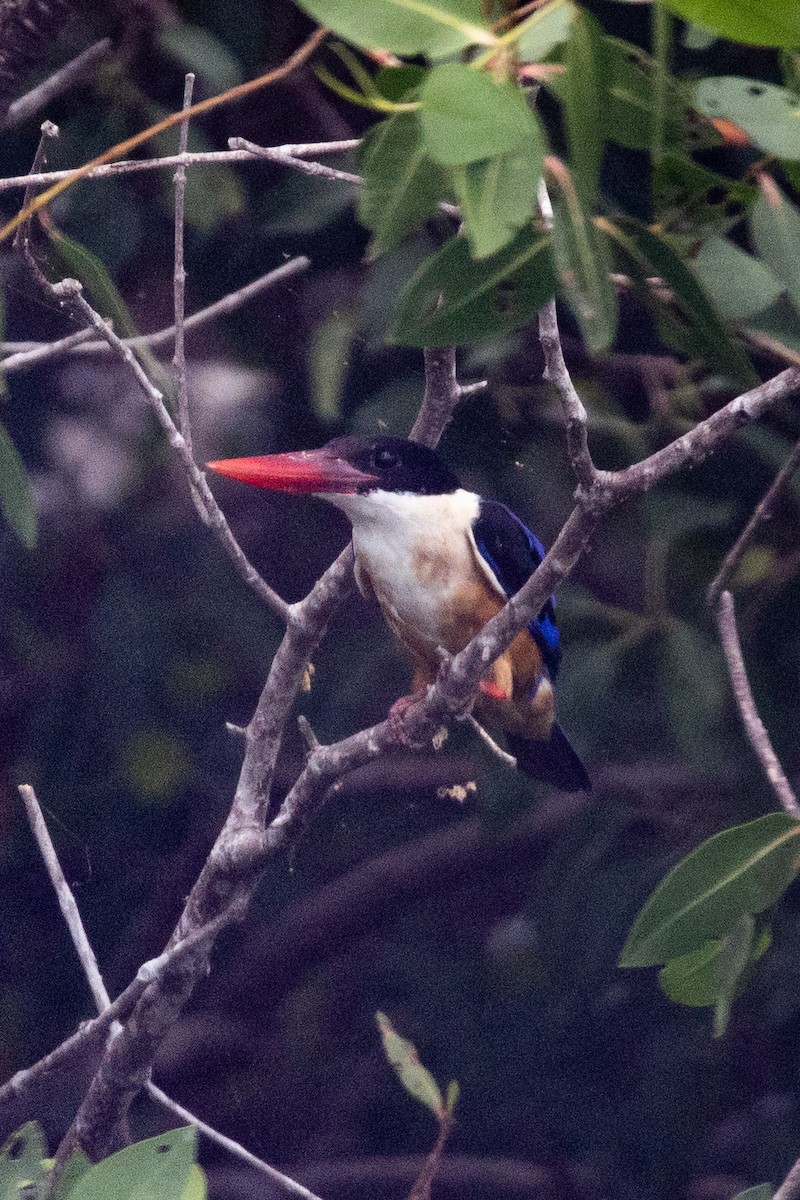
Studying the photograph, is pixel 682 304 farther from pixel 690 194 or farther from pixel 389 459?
pixel 389 459

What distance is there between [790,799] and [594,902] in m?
0.76

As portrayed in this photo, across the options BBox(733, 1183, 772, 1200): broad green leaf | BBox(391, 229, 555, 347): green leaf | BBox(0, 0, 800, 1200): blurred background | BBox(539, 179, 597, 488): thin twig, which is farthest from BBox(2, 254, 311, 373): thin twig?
BBox(733, 1183, 772, 1200): broad green leaf

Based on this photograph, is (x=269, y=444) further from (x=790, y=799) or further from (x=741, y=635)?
(x=790, y=799)

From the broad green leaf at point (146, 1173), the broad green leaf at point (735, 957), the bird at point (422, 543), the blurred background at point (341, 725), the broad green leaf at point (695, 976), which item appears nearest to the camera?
the broad green leaf at point (146, 1173)

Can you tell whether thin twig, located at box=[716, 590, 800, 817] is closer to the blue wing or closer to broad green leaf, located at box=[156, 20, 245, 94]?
the blue wing

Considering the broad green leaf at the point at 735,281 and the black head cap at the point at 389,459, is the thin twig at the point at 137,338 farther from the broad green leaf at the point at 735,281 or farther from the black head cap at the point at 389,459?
the broad green leaf at the point at 735,281

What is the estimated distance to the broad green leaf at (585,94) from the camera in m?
0.59

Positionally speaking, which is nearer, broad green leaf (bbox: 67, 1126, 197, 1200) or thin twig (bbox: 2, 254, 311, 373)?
broad green leaf (bbox: 67, 1126, 197, 1200)

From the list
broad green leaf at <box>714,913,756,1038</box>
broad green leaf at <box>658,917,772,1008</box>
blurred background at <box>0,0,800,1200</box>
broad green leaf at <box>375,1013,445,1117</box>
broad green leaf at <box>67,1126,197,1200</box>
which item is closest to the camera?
broad green leaf at <box>67,1126,197,1200</box>

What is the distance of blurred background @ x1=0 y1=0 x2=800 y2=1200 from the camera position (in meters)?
1.64

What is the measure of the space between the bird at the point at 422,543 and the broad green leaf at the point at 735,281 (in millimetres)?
783

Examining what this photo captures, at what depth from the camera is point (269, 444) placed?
5.63ft

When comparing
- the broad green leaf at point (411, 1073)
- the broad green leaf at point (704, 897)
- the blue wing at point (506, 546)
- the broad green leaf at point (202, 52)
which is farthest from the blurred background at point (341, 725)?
the broad green leaf at point (704, 897)

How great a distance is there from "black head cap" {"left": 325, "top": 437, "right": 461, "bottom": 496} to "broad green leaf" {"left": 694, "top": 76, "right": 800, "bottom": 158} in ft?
2.84
